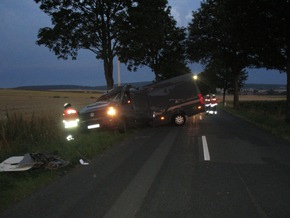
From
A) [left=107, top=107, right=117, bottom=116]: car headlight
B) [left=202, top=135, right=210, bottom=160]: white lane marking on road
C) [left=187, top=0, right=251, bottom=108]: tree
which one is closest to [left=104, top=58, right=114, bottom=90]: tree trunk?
[left=107, top=107, right=117, bottom=116]: car headlight

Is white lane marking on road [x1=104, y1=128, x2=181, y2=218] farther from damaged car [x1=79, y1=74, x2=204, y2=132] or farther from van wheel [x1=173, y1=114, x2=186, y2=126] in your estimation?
van wheel [x1=173, y1=114, x2=186, y2=126]

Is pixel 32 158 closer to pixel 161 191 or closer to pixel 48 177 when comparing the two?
pixel 48 177

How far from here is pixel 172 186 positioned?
6938 millimetres

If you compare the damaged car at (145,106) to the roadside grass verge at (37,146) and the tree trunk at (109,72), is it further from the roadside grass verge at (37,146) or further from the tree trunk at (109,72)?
the tree trunk at (109,72)

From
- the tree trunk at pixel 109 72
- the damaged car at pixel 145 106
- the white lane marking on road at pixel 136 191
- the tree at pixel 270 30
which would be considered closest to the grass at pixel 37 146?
the damaged car at pixel 145 106

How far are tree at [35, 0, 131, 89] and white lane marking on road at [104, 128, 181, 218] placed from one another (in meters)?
16.6

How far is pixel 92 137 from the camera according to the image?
13.9 m

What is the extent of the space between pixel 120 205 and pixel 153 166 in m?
3.18

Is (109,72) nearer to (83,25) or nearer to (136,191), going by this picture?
(83,25)

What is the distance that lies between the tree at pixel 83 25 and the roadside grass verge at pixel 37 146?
416 inches

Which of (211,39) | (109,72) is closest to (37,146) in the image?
(109,72)

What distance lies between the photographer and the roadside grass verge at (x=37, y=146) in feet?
23.3

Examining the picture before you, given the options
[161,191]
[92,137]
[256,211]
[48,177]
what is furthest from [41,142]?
[256,211]

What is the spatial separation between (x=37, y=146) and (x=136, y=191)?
243 inches
